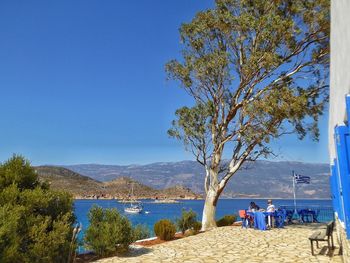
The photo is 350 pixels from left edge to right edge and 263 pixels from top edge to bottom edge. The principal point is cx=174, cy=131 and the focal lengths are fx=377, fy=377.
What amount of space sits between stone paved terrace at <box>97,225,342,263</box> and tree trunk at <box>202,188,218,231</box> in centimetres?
371

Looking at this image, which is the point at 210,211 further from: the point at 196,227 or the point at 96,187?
the point at 96,187

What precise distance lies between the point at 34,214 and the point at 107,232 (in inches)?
89.4

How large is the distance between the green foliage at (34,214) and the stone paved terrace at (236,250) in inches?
63.7

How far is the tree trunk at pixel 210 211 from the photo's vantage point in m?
19.0

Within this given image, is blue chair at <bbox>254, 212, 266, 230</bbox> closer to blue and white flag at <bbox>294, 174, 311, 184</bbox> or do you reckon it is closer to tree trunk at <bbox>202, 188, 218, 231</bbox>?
tree trunk at <bbox>202, 188, 218, 231</bbox>

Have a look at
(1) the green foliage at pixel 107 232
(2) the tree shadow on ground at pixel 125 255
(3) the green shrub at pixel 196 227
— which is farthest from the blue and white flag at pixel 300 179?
(1) the green foliage at pixel 107 232

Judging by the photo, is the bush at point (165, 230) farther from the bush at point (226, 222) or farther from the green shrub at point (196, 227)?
the bush at point (226, 222)

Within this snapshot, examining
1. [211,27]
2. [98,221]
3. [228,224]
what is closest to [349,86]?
[98,221]

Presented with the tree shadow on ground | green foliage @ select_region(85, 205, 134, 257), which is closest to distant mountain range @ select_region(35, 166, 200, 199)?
the tree shadow on ground

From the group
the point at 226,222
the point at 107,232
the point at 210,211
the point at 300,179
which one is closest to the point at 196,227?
the point at 210,211

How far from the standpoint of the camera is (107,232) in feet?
35.4

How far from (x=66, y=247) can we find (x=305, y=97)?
13.1m

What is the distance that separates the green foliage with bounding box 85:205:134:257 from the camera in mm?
10758

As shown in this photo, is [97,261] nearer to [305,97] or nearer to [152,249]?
[152,249]
